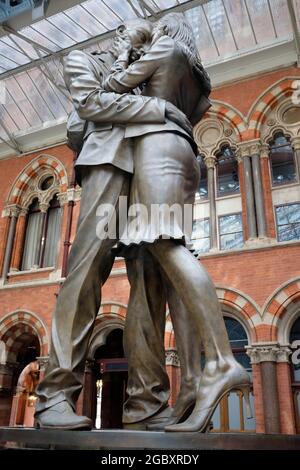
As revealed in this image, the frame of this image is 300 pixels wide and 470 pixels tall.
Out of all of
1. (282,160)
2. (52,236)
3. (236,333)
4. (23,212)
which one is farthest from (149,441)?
(23,212)

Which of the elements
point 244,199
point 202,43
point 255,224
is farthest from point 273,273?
point 202,43

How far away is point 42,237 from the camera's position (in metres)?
12.4

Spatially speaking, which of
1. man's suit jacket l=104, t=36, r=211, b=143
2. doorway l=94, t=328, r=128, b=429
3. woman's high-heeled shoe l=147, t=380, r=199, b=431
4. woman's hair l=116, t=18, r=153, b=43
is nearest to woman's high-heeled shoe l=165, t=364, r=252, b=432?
woman's high-heeled shoe l=147, t=380, r=199, b=431

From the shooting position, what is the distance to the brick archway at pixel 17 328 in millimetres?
10719

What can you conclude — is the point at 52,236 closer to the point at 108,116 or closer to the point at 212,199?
the point at 212,199

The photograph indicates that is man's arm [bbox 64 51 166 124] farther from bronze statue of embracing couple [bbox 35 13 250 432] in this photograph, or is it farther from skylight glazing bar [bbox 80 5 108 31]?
skylight glazing bar [bbox 80 5 108 31]

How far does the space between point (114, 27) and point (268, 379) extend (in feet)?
28.3

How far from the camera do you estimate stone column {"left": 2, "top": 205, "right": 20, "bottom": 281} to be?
40.1ft

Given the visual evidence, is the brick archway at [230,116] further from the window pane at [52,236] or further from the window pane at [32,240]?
the window pane at [32,240]

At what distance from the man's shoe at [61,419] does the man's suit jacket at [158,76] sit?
1164 mm

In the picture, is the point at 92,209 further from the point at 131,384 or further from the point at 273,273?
the point at 273,273

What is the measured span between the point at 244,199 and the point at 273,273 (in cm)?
187
